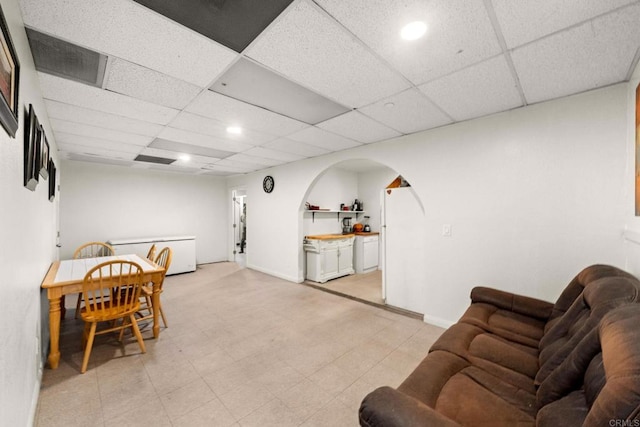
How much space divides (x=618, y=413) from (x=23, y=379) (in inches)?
100

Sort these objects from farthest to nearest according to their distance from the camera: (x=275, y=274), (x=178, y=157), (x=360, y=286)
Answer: (x=275, y=274) < (x=360, y=286) < (x=178, y=157)

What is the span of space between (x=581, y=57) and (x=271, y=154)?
12.2 ft

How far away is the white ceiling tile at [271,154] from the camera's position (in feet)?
13.4

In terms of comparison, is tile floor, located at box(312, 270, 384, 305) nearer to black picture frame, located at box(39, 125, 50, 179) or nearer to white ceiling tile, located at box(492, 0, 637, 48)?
white ceiling tile, located at box(492, 0, 637, 48)

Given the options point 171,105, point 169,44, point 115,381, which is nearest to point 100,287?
point 115,381

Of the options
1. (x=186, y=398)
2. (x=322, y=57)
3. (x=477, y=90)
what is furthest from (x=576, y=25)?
(x=186, y=398)

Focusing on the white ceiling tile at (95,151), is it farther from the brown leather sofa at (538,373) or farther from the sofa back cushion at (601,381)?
the sofa back cushion at (601,381)

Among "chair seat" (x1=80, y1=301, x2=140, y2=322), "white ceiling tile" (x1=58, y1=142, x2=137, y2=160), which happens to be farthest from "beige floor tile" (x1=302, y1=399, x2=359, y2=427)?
"white ceiling tile" (x1=58, y1=142, x2=137, y2=160)

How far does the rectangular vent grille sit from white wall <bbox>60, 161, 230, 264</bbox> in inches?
169

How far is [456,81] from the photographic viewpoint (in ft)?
6.54

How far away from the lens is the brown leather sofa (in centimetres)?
77

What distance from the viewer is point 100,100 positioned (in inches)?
90.6

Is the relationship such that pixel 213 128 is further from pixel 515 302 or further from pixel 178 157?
pixel 515 302

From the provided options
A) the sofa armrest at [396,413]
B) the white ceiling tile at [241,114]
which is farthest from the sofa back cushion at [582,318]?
the white ceiling tile at [241,114]
